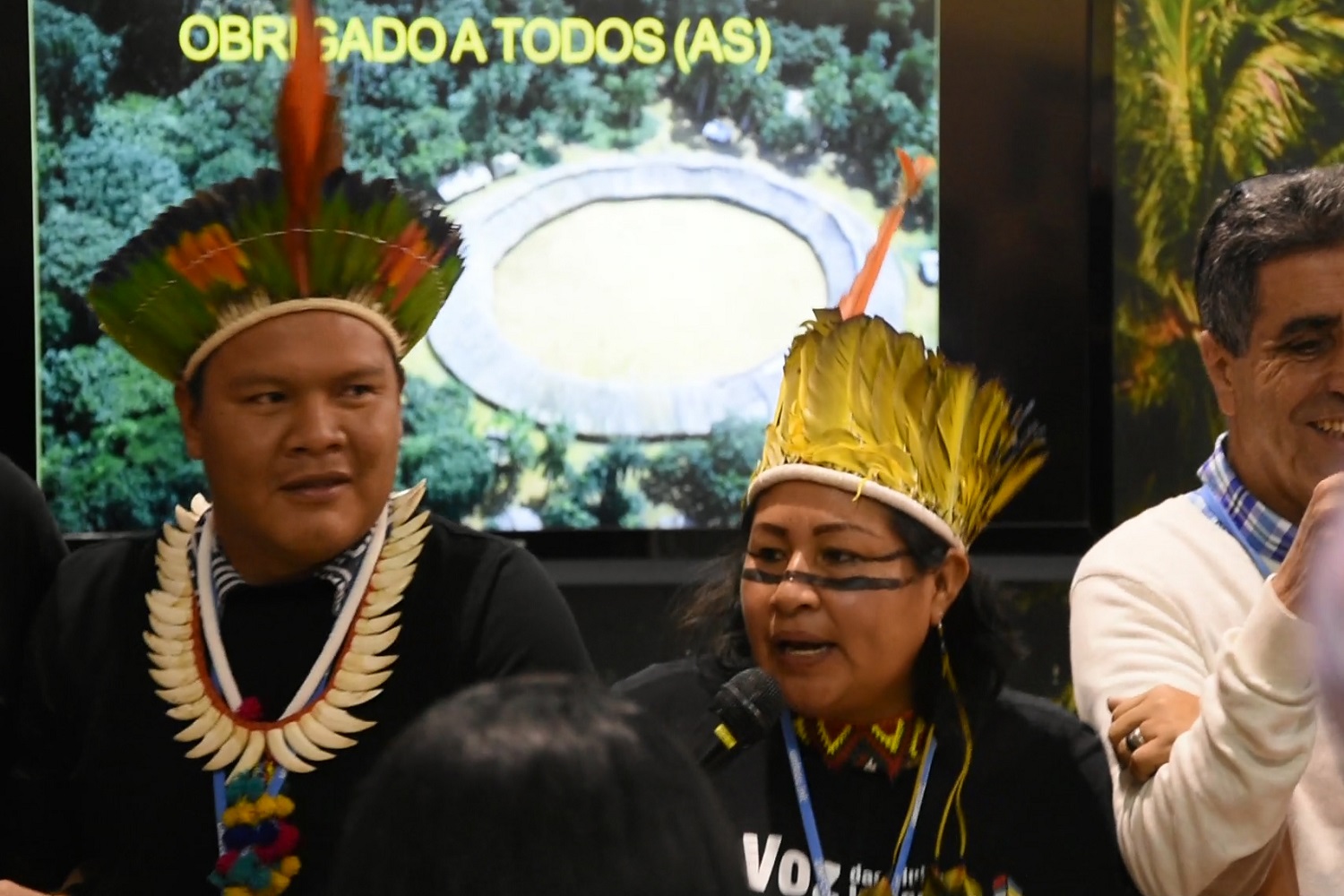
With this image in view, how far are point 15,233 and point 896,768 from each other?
2345 millimetres

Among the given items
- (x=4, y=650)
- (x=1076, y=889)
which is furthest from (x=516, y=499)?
(x=1076, y=889)

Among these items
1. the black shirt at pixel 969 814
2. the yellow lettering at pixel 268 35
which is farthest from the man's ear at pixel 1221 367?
the yellow lettering at pixel 268 35

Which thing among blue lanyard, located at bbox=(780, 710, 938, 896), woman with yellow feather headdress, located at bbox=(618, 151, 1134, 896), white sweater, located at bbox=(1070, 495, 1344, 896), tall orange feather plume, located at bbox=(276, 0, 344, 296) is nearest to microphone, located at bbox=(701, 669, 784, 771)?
woman with yellow feather headdress, located at bbox=(618, 151, 1134, 896)

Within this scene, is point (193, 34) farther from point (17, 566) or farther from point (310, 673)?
point (310, 673)

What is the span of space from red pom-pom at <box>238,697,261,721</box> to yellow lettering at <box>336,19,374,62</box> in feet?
6.24

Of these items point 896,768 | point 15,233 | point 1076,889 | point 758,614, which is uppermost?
point 15,233

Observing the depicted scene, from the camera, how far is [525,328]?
3.76 m

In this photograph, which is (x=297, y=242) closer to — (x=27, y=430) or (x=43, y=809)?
(x=43, y=809)

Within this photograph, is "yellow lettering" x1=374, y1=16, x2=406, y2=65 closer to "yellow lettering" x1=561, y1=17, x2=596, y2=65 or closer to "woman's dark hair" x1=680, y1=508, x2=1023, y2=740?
"yellow lettering" x1=561, y1=17, x2=596, y2=65

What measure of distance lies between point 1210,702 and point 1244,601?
23 cm

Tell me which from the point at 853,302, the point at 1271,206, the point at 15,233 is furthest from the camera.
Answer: the point at 15,233

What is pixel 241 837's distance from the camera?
2.08 metres

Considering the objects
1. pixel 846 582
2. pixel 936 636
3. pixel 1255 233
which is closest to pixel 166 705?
pixel 846 582

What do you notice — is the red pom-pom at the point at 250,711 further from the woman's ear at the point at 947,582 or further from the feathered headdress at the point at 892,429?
the woman's ear at the point at 947,582
